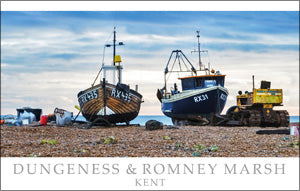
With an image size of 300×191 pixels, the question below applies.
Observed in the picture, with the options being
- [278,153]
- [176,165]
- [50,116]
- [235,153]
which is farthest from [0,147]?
[50,116]

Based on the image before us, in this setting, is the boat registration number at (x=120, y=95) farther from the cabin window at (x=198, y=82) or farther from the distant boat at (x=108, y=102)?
the cabin window at (x=198, y=82)

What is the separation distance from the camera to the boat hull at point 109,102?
2014 cm

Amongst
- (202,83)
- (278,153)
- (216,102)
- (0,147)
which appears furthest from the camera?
(202,83)

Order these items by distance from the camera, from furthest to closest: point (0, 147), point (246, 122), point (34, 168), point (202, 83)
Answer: point (202, 83) < point (246, 122) < point (0, 147) < point (34, 168)

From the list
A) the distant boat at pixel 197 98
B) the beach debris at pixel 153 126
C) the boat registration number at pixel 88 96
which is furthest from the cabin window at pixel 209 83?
the beach debris at pixel 153 126

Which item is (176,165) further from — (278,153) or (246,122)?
(246,122)

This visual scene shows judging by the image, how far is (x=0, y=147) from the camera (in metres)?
8.99

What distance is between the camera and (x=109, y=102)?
66.4 feet

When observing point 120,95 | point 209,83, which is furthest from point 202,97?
point 120,95

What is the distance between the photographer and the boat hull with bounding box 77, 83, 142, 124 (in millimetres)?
20141

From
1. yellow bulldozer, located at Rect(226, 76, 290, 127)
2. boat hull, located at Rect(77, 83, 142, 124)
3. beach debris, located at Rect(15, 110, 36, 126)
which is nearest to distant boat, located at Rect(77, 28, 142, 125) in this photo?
boat hull, located at Rect(77, 83, 142, 124)

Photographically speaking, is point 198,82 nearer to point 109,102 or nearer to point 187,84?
point 187,84

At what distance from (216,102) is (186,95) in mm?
2263

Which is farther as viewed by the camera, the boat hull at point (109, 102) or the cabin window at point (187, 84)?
the cabin window at point (187, 84)
